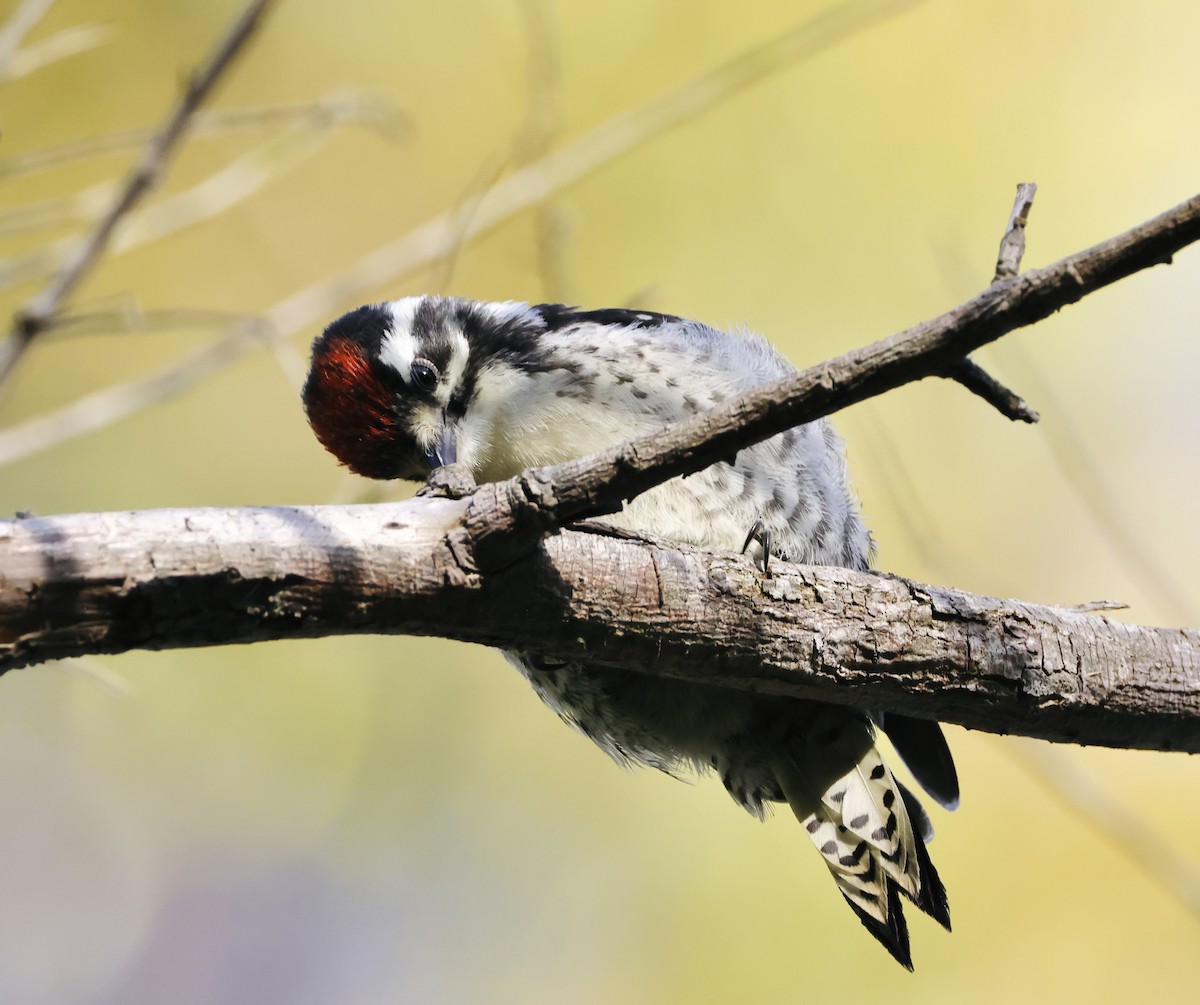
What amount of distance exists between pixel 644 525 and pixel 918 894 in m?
1.15

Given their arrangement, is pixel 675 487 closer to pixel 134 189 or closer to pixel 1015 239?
pixel 1015 239

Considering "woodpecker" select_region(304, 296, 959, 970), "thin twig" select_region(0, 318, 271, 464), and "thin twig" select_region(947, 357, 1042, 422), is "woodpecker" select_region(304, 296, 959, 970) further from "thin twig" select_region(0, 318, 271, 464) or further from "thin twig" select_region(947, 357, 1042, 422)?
"thin twig" select_region(947, 357, 1042, 422)

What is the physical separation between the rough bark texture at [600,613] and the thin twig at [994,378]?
0.57 m

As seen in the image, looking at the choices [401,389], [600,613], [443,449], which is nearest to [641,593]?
[600,613]

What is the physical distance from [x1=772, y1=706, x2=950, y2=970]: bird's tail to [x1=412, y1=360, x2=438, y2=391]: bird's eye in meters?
1.26

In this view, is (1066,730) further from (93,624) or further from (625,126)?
(625,126)

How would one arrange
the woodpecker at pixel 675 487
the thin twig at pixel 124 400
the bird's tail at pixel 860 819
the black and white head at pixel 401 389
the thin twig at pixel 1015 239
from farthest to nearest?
the black and white head at pixel 401 389 < the bird's tail at pixel 860 819 < the woodpecker at pixel 675 487 < the thin twig at pixel 124 400 < the thin twig at pixel 1015 239

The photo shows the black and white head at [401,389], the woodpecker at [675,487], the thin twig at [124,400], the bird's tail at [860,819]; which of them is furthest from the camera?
the black and white head at [401,389]

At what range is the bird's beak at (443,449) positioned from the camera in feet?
8.96

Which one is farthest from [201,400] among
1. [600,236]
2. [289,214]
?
[600,236]

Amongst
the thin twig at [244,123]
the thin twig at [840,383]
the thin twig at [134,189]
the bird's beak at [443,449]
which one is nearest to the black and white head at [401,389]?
the bird's beak at [443,449]

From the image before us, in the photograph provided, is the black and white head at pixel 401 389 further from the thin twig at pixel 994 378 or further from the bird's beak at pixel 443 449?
the thin twig at pixel 994 378

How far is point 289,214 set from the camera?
5.96 meters

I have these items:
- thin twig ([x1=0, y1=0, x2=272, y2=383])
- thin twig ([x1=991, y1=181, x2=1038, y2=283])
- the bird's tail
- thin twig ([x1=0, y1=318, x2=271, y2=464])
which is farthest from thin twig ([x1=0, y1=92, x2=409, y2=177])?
the bird's tail
